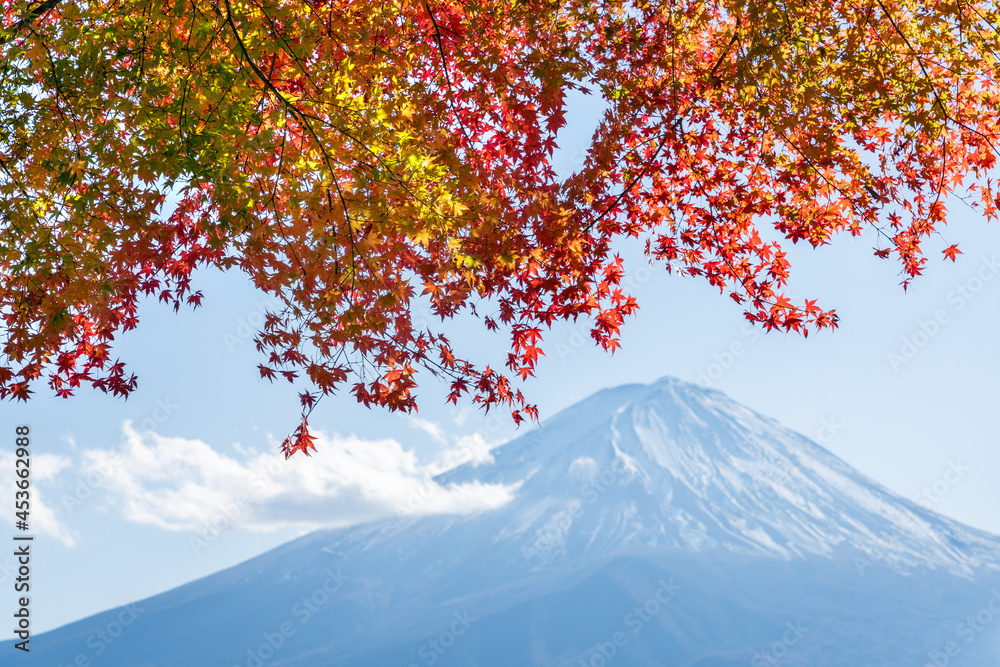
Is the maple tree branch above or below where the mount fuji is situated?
above

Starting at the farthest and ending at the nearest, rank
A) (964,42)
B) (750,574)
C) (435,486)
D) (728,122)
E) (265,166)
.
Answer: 1. (435,486)
2. (750,574)
3. (728,122)
4. (964,42)
5. (265,166)

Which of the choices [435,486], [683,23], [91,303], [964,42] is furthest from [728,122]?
[435,486]

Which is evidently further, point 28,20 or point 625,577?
point 625,577

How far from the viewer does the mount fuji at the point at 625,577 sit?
72125 millimetres

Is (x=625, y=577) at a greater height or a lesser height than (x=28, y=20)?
lesser

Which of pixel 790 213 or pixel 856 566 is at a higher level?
pixel 790 213

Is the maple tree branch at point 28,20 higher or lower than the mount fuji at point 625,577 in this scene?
higher

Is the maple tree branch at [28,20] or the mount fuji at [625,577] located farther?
the mount fuji at [625,577]

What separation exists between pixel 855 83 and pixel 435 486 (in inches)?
3891

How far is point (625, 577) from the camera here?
75.6 meters

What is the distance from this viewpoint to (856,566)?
261ft

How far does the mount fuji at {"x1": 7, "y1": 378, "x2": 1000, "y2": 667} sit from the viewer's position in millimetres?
72125

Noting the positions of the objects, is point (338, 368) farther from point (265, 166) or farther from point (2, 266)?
point (2, 266)

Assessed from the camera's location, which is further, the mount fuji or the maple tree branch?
the mount fuji
